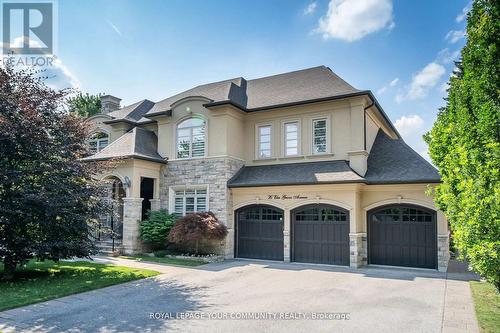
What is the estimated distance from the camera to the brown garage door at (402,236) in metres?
13.2

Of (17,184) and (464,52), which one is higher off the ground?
(464,52)

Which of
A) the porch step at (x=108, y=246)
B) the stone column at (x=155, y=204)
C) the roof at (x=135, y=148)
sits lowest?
the porch step at (x=108, y=246)

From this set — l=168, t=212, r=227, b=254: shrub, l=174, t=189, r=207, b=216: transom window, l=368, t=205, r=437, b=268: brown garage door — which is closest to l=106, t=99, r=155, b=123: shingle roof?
l=174, t=189, r=207, b=216: transom window

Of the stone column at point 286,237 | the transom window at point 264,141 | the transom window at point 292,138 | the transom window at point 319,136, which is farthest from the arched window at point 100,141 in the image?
the transom window at point 319,136

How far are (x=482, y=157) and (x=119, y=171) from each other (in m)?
13.8

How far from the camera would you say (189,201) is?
55.3 ft

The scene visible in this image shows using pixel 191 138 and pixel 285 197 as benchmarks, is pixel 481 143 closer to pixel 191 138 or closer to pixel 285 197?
pixel 285 197

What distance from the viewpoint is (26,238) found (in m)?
10.1

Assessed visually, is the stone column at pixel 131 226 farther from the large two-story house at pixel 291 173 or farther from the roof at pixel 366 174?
the roof at pixel 366 174

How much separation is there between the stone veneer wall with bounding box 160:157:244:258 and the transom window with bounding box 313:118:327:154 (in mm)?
3576

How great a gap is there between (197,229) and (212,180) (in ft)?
8.20

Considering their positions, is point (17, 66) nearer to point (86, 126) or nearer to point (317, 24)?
point (86, 126)

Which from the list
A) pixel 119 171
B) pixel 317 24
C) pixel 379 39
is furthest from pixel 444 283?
pixel 119 171

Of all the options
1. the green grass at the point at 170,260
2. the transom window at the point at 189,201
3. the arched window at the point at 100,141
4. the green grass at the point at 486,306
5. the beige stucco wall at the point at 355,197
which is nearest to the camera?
the green grass at the point at 486,306
